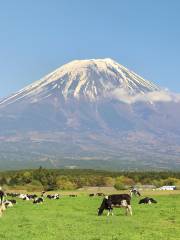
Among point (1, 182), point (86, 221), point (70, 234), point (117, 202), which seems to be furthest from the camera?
point (1, 182)

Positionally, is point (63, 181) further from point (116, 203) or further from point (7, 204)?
point (116, 203)

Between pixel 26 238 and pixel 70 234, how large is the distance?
1919 millimetres

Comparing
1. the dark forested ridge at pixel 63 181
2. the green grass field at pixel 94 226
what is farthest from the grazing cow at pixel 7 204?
the dark forested ridge at pixel 63 181

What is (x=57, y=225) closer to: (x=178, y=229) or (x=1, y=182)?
(x=178, y=229)

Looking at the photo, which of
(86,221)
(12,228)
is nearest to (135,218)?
(86,221)

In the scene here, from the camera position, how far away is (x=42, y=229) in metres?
23.1

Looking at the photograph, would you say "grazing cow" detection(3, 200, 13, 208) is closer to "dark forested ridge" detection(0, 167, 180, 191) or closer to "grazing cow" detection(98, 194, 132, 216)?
"grazing cow" detection(98, 194, 132, 216)

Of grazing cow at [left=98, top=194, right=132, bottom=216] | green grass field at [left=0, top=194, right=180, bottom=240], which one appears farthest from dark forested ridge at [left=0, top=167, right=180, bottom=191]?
green grass field at [left=0, top=194, right=180, bottom=240]

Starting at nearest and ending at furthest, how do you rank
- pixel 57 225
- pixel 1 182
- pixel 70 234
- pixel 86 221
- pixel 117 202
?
pixel 70 234
pixel 57 225
pixel 86 221
pixel 117 202
pixel 1 182

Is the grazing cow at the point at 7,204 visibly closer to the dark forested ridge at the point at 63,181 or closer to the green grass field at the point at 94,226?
the green grass field at the point at 94,226

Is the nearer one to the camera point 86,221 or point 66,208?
point 86,221

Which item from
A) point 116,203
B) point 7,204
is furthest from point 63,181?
point 116,203

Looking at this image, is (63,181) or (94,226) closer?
(94,226)

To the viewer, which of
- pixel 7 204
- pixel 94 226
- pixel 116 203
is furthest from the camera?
pixel 7 204
